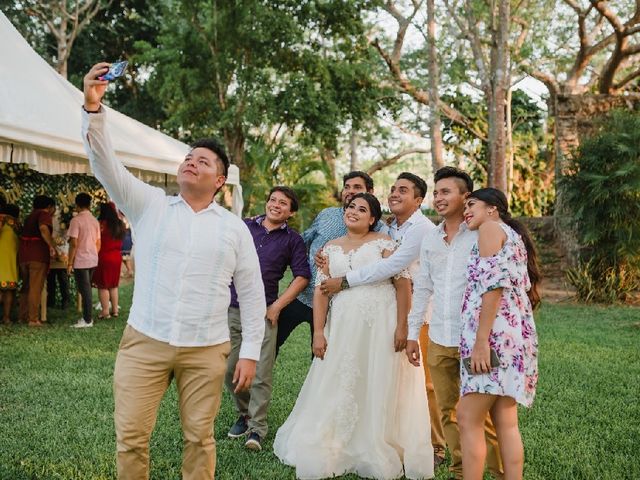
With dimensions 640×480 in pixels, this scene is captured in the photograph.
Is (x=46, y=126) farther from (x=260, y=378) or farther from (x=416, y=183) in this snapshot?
(x=416, y=183)

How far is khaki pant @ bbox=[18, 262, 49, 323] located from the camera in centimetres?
999

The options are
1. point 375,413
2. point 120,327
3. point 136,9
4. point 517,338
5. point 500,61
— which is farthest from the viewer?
point 136,9

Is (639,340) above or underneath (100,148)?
underneath

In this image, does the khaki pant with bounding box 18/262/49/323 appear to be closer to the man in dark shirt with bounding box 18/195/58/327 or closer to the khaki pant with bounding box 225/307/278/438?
the man in dark shirt with bounding box 18/195/58/327

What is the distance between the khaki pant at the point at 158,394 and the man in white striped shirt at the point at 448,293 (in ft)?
4.35

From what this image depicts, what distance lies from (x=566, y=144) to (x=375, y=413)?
42.7 feet

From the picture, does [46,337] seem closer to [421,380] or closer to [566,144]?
[421,380]

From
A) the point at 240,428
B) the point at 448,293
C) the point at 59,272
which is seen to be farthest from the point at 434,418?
the point at 59,272

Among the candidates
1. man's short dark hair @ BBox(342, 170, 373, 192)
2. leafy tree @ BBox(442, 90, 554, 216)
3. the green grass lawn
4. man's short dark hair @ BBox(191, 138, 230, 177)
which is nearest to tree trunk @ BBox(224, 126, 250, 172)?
leafy tree @ BBox(442, 90, 554, 216)

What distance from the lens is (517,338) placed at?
10.6 ft

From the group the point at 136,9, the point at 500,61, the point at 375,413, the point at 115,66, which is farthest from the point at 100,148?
the point at 136,9

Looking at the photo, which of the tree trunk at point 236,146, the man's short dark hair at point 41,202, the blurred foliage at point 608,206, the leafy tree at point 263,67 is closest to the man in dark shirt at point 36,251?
the man's short dark hair at point 41,202

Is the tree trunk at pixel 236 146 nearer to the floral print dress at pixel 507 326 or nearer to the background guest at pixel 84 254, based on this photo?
the background guest at pixel 84 254

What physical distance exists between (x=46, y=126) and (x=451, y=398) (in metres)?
4.93
